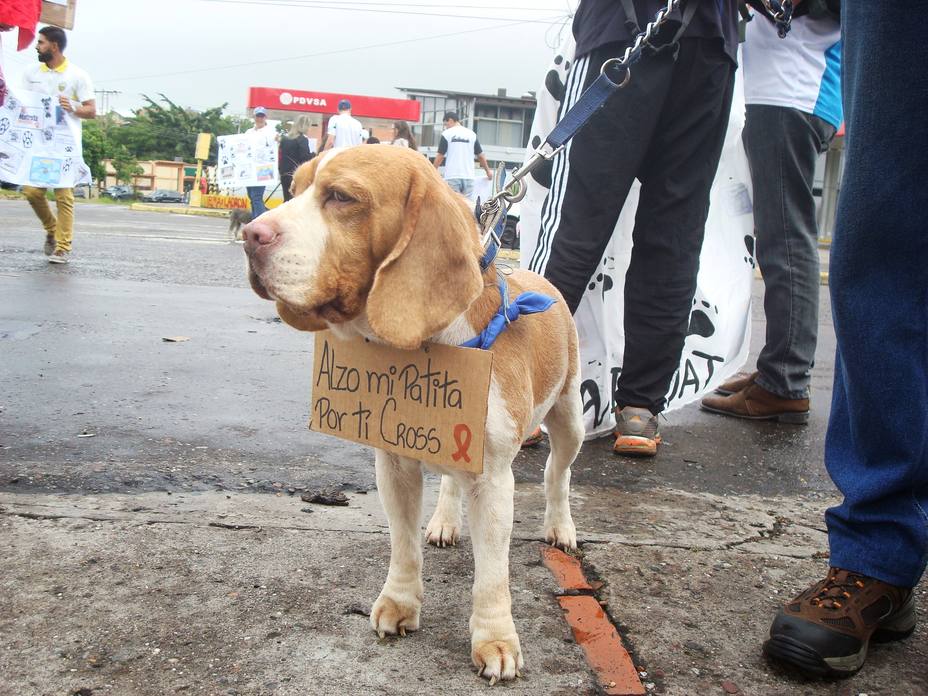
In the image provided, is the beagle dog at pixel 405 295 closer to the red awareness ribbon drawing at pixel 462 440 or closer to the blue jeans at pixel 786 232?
the red awareness ribbon drawing at pixel 462 440

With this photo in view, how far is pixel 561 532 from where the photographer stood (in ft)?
8.70

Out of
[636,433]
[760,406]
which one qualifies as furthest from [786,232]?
[636,433]

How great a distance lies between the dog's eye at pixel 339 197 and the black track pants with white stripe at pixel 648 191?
1641 mm

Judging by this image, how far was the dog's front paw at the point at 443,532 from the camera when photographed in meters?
2.63

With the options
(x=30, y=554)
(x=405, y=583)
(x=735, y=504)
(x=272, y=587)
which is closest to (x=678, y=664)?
(x=405, y=583)

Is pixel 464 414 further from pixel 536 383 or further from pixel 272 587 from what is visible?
pixel 272 587

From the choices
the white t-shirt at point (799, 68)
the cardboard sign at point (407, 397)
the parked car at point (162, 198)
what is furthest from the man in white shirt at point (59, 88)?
the parked car at point (162, 198)

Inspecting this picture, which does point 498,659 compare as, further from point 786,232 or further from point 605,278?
point 786,232

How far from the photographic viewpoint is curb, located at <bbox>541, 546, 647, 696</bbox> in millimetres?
1893

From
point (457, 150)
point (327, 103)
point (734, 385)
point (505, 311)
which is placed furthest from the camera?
point (327, 103)

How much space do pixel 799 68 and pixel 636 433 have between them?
1941 millimetres

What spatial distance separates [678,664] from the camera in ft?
6.54

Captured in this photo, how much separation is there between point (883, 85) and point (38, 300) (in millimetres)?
6013

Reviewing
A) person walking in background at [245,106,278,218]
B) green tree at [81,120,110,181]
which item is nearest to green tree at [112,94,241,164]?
green tree at [81,120,110,181]
